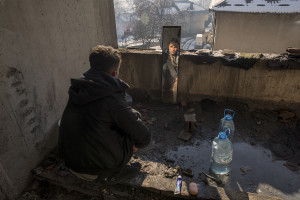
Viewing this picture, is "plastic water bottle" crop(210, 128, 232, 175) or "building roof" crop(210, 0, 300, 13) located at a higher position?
"building roof" crop(210, 0, 300, 13)

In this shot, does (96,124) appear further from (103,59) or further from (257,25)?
(257,25)

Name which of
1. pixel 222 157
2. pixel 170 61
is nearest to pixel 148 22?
pixel 170 61

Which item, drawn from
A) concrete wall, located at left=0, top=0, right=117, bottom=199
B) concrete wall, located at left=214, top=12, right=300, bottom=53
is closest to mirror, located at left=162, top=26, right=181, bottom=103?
concrete wall, located at left=0, top=0, right=117, bottom=199

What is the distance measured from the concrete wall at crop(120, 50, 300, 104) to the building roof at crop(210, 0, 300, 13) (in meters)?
7.19

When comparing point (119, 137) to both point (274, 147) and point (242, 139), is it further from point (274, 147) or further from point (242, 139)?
point (274, 147)

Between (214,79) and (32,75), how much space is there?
12.6ft

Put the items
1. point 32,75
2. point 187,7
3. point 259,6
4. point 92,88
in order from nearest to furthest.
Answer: point 92,88, point 32,75, point 259,6, point 187,7

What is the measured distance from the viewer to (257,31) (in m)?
10.3

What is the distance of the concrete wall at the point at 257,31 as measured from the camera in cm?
988

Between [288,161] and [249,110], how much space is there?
1583mm

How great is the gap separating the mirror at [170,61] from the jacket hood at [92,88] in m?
2.84

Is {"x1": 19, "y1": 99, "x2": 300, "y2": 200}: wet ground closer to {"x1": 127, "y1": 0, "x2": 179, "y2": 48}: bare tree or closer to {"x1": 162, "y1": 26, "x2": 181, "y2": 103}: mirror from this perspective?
{"x1": 162, "y1": 26, "x2": 181, "y2": 103}: mirror

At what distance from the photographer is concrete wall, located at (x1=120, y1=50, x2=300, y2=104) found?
14.5ft

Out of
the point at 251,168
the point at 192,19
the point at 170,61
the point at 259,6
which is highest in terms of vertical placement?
the point at 192,19
